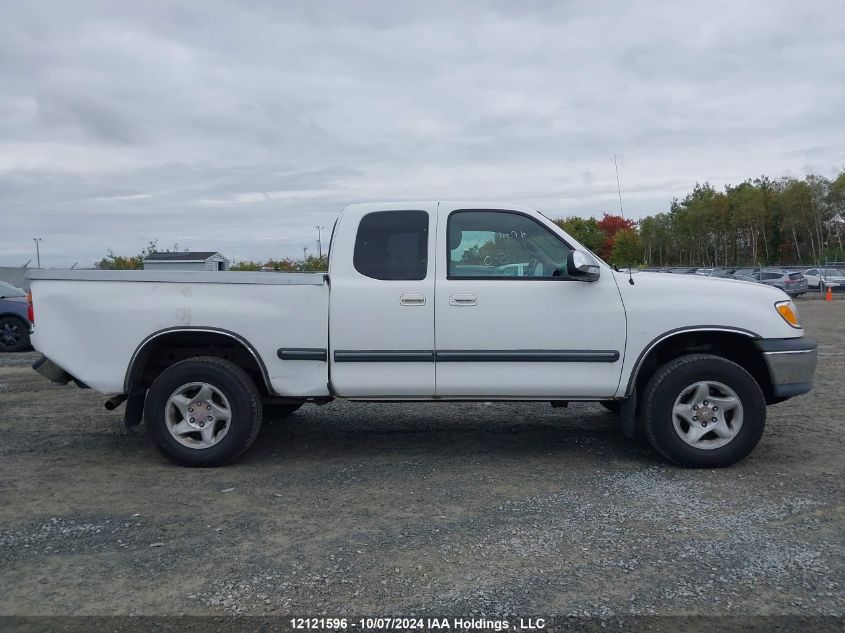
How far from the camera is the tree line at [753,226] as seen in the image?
192 ft

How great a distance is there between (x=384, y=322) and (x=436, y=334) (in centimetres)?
38

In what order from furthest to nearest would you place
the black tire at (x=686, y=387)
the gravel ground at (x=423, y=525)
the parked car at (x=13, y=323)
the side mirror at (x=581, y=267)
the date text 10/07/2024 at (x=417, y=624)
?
the parked car at (x=13, y=323), the black tire at (x=686, y=387), the side mirror at (x=581, y=267), the gravel ground at (x=423, y=525), the date text 10/07/2024 at (x=417, y=624)

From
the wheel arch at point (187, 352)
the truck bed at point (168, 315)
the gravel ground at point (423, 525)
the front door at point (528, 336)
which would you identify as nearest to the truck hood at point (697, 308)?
the front door at point (528, 336)

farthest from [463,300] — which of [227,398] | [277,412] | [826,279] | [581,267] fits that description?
[826,279]

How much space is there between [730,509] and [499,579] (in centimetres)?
176

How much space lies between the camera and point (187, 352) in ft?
19.1

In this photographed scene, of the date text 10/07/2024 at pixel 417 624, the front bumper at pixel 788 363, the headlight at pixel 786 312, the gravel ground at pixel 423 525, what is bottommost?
the date text 10/07/2024 at pixel 417 624

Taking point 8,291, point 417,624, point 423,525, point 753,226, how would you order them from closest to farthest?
point 417,624, point 423,525, point 8,291, point 753,226

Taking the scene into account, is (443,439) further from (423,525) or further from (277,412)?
(423,525)

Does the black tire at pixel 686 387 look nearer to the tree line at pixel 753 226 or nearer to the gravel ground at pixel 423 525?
the gravel ground at pixel 423 525

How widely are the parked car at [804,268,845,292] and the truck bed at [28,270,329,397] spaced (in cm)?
3762

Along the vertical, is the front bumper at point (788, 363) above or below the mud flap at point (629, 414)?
above

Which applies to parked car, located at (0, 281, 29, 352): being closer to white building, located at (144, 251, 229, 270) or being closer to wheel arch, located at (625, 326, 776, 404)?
white building, located at (144, 251, 229, 270)

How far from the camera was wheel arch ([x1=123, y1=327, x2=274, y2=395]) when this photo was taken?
543 centimetres
